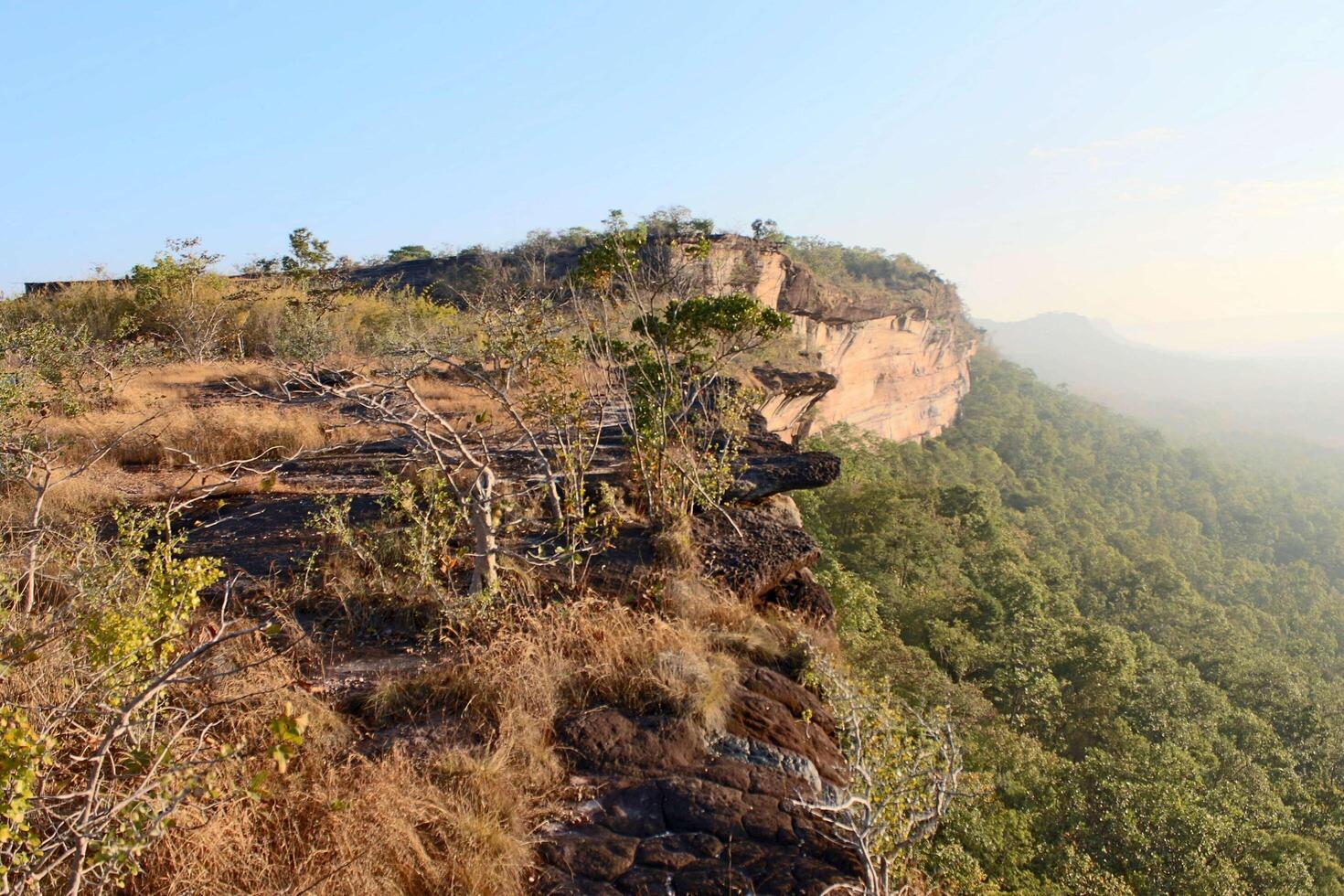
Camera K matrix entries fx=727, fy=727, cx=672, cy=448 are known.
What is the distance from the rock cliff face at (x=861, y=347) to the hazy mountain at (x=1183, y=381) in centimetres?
2018

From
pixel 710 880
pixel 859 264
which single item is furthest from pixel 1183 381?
pixel 710 880

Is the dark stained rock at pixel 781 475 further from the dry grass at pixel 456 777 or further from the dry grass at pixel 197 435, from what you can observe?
the dry grass at pixel 197 435

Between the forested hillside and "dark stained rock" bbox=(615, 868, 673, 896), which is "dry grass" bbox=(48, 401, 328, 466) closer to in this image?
"dark stained rock" bbox=(615, 868, 673, 896)

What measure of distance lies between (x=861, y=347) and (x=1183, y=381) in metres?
128

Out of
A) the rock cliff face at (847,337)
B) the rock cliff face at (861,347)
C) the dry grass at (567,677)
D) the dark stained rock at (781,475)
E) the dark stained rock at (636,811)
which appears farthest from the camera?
the rock cliff face at (861,347)

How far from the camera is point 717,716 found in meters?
3.19

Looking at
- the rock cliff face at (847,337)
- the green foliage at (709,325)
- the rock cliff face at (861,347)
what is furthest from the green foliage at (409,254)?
the green foliage at (709,325)

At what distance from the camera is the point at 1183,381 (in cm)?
12419

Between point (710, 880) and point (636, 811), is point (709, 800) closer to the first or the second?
point (636, 811)

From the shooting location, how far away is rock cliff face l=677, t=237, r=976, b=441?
16297 mm

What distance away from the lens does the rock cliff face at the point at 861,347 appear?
1630cm

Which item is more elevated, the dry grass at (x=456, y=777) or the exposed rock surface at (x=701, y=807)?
the dry grass at (x=456, y=777)

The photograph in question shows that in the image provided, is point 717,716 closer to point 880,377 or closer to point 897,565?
point 897,565

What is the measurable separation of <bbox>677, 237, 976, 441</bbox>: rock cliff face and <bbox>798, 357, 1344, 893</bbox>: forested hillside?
227cm
